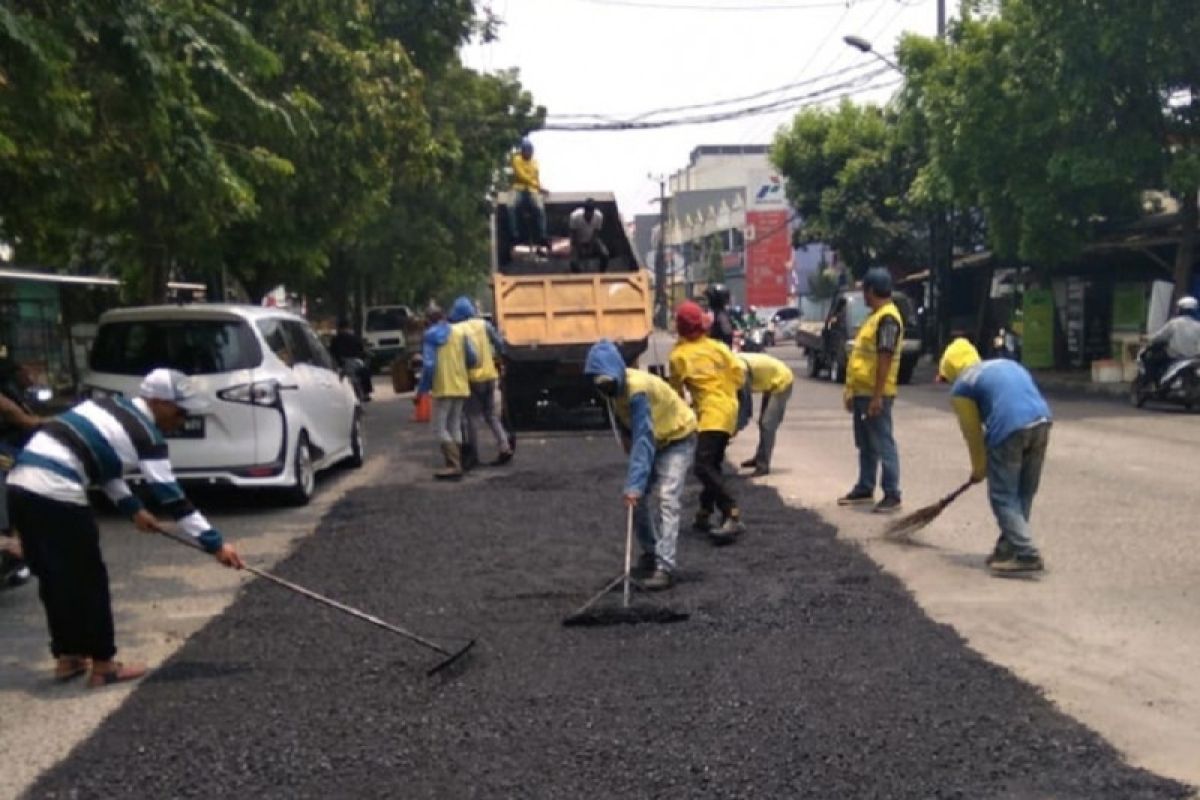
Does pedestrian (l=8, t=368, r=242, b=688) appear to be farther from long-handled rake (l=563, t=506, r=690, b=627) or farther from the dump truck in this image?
the dump truck

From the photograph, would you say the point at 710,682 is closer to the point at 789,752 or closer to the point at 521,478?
the point at 789,752

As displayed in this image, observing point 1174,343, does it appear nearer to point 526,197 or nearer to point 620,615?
point 526,197

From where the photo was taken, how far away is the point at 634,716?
5559 mm

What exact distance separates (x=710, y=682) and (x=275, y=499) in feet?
23.9

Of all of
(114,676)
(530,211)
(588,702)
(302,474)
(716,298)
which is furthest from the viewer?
(530,211)

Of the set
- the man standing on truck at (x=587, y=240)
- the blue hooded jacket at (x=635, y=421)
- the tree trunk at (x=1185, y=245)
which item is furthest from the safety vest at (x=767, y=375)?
the tree trunk at (x=1185, y=245)

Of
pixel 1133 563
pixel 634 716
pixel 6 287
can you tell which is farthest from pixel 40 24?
pixel 6 287

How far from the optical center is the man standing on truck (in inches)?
747

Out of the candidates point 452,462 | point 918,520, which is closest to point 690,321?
point 918,520

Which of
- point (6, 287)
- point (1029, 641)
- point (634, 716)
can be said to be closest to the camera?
Result: point (634, 716)

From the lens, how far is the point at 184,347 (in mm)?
11398

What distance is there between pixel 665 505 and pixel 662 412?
0.55 meters

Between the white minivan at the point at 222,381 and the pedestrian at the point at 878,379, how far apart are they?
4.66 metres

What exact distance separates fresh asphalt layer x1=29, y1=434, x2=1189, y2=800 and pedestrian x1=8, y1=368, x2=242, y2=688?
0.50m
